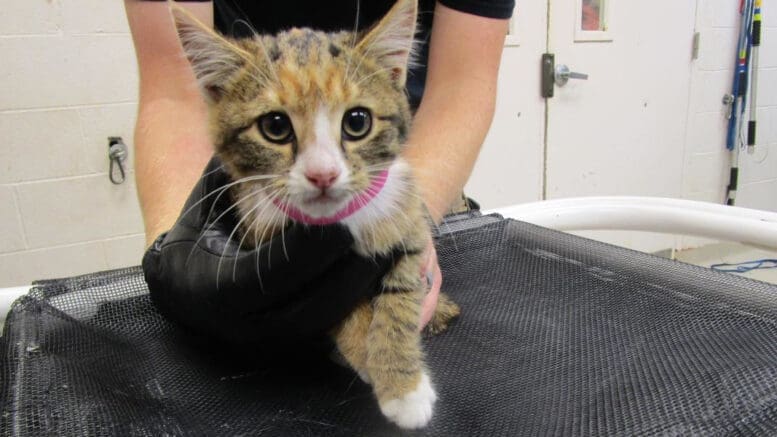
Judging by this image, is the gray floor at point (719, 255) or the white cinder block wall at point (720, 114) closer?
the white cinder block wall at point (720, 114)

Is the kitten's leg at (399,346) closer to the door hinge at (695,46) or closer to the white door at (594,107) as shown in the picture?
the white door at (594,107)

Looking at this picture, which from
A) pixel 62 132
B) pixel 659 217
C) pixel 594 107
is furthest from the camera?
pixel 594 107

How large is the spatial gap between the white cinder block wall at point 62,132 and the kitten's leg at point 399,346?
68.1 inches

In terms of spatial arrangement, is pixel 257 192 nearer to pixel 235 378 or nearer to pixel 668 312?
pixel 235 378

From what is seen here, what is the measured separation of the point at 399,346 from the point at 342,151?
0.31m

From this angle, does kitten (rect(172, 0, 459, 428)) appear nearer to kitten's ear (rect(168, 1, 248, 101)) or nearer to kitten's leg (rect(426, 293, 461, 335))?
kitten's ear (rect(168, 1, 248, 101))

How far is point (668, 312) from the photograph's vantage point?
0.97 m

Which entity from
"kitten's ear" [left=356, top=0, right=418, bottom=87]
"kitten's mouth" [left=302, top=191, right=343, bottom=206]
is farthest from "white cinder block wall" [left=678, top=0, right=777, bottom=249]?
"kitten's mouth" [left=302, top=191, right=343, bottom=206]

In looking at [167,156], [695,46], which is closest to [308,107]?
[167,156]

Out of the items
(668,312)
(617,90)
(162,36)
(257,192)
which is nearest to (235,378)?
(257,192)

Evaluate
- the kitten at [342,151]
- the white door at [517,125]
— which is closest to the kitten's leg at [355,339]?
the kitten at [342,151]

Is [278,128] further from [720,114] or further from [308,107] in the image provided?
[720,114]

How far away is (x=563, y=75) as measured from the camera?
9.77 ft

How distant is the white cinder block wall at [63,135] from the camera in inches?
75.8
